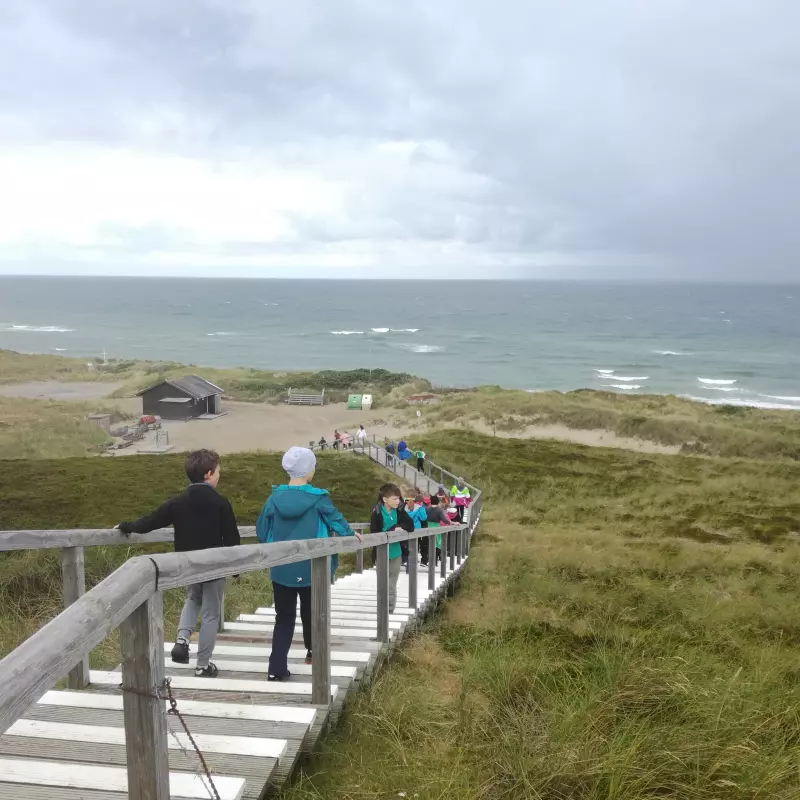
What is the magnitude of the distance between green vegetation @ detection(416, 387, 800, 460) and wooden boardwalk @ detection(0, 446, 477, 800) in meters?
33.1

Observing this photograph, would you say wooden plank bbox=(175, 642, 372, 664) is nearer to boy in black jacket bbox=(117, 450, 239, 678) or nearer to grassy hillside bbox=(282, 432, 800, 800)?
grassy hillside bbox=(282, 432, 800, 800)

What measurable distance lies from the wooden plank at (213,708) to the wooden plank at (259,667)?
624mm

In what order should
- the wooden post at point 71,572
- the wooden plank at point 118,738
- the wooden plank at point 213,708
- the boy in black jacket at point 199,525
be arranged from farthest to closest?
1. the boy in black jacket at point 199,525
2. the wooden post at point 71,572
3. the wooden plank at point 213,708
4. the wooden plank at point 118,738

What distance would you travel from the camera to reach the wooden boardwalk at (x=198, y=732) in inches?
87.0

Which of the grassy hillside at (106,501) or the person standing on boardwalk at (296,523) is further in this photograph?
the grassy hillside at (106,501)

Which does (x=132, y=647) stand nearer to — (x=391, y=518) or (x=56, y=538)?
(x=56, y=538)

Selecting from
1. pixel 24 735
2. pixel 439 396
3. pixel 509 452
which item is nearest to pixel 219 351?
pixel 439 396

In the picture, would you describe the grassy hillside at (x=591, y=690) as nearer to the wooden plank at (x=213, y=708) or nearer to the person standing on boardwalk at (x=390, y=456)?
the wooden plank at (x=213, y=708)

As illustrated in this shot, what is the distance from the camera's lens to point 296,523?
3877 millimetres

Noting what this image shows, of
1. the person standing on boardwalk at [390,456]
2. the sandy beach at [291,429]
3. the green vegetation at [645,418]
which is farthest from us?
the green vegetation at [645,418]

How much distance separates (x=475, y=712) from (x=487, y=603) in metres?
4.27

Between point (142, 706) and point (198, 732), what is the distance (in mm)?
1068

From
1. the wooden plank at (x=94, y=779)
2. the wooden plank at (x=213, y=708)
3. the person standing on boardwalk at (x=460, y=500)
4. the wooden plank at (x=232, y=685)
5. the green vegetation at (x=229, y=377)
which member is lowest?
the person standing on boardwalk at (x=460, y=500)

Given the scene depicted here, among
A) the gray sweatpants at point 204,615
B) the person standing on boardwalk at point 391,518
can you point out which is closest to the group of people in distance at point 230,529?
the gray sweatpants at point 204,615
